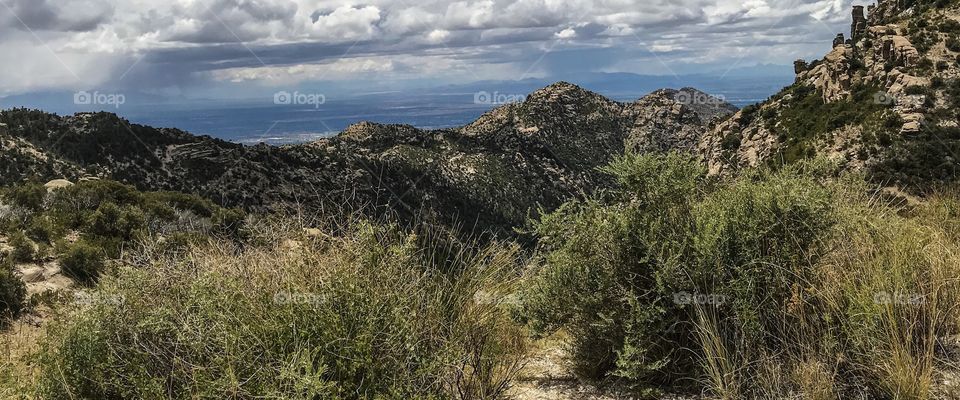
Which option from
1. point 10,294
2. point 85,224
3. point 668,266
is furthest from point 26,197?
point 668,266

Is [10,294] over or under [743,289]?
under

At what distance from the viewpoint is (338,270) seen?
3281mm

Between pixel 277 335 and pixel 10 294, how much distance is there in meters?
7.85

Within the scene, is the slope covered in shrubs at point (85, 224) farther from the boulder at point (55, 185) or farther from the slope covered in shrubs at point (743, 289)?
the slope covered in shrubs at point (743, 289)

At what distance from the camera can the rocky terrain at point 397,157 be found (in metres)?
29.8

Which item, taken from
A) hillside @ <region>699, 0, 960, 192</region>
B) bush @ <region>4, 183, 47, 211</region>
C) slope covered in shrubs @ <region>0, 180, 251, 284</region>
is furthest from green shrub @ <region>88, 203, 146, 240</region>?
hillside @ <region>699, 0, 960, 192</region>

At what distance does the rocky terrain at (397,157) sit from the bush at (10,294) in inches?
161

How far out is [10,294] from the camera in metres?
8.23

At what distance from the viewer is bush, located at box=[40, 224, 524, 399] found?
2.87m

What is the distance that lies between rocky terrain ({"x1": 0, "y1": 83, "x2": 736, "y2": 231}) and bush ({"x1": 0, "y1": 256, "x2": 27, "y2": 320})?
13.4 ft

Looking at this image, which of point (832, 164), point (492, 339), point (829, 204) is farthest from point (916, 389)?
point (492, 339)

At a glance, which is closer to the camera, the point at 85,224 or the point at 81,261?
the point at 81,261

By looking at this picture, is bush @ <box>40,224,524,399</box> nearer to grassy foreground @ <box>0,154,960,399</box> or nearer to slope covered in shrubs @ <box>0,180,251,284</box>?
grassy foreground @ <box>0,154,960,399</box>

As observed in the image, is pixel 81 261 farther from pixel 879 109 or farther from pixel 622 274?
pixel 879 109
